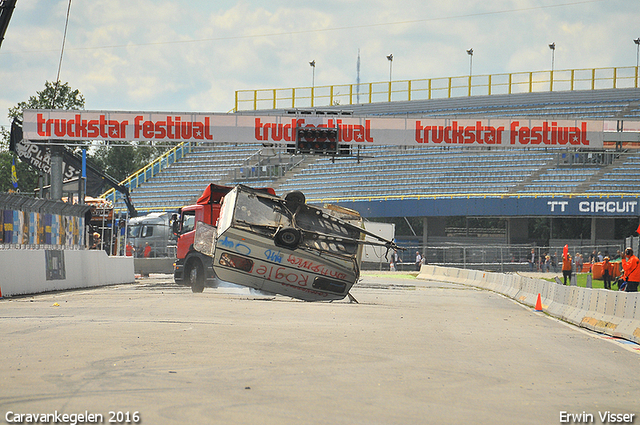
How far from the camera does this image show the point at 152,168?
6116 cm

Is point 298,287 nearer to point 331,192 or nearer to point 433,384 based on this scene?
point 433,384

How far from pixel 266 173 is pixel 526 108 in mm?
19587

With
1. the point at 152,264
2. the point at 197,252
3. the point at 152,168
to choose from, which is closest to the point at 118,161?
the point at 152,168

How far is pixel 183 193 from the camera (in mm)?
56875

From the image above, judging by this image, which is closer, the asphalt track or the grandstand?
the asphalt track

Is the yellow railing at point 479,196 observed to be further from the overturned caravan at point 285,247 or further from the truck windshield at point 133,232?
the overturned caravan at point 285,247

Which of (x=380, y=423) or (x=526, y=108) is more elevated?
(x=526, y=108)

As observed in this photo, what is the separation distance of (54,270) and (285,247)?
27.4 ft

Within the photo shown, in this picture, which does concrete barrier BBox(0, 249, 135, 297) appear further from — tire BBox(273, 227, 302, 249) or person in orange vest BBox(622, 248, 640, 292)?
person in orange vest BBox(622, 248, 640, 292)

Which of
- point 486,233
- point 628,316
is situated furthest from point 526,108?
point 628,316

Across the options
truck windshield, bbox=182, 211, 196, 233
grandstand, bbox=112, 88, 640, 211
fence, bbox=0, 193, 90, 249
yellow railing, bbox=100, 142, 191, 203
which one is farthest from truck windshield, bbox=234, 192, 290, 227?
yellow railing, bbox=100, 142, 191, 203

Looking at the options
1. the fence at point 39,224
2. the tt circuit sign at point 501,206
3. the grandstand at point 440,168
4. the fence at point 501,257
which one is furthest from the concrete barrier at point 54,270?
the tt circuit sign at point 501,206

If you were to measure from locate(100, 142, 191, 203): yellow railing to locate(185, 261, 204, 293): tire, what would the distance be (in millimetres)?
38284

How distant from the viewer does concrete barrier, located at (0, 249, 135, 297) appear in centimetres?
1823
